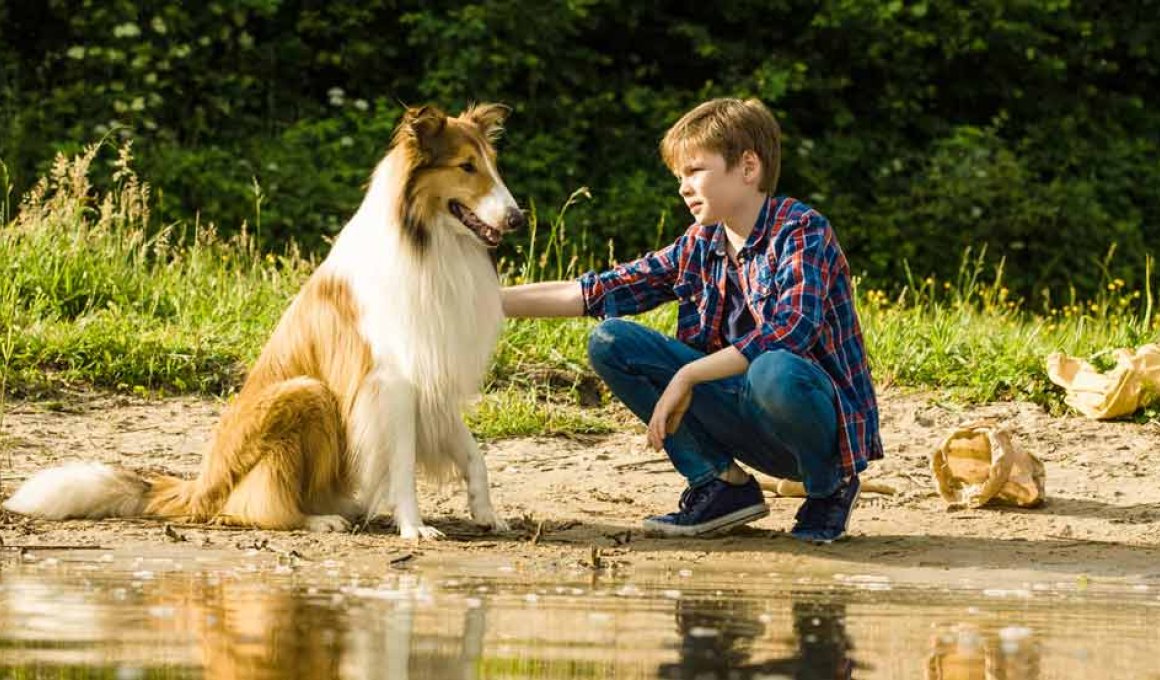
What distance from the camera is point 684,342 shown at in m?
6.54

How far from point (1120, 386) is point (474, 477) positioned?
335cm

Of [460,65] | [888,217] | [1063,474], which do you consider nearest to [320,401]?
[1063,474]

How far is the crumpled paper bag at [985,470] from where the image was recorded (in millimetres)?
7039

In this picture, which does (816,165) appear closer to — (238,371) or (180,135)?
(180,135)

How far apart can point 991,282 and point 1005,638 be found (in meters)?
13.0

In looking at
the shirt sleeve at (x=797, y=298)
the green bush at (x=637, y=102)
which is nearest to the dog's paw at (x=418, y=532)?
the shirt sleeve at (x=797, y=298)

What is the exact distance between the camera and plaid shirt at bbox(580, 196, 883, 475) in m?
6.03

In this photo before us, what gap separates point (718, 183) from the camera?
20.1ft

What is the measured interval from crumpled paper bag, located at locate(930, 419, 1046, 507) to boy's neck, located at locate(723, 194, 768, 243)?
151 centimetres

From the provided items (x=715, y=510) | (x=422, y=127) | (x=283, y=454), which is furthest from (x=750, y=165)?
(x=283, y=454)

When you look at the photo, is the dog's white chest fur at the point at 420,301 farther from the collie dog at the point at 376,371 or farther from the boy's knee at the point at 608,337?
the boy's knee at the point at 608,337

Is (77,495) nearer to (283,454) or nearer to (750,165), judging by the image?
(283,454)

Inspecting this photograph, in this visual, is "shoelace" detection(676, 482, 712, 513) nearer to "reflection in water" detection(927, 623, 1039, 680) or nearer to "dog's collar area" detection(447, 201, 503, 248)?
"dog's collar area" detection(447, 201, 503, 248)

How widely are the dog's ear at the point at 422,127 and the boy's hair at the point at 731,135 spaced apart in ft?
2.59
